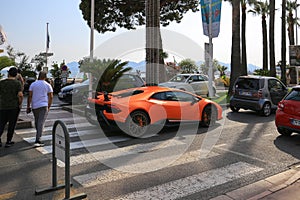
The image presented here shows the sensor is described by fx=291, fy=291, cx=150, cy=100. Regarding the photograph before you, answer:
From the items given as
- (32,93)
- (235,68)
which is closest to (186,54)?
(32,93)

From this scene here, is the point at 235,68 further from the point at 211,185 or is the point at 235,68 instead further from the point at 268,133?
the point at 211,185

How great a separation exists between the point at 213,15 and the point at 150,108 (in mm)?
8488

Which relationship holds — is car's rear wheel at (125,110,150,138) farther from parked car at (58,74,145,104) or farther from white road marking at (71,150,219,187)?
parked car at (58,74,145,104)

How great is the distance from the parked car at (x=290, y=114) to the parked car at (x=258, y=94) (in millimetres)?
3567

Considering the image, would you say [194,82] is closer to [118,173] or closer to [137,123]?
[137,123]

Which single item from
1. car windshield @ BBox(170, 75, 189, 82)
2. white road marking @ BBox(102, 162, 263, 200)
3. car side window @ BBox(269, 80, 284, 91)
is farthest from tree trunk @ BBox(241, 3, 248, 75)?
white road marking @ BBox(102, 162, 263, 200)

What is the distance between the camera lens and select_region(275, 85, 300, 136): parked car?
276 inches

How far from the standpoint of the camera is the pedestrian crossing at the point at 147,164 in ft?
14.2

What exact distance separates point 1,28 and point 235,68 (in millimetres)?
13622

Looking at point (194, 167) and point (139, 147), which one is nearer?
point (194, 167)

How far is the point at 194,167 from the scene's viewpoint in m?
5.25

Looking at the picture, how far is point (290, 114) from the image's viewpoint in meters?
7.15

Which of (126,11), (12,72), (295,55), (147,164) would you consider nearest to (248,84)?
(147,164)

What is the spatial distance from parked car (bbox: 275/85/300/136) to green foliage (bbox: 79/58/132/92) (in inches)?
308
